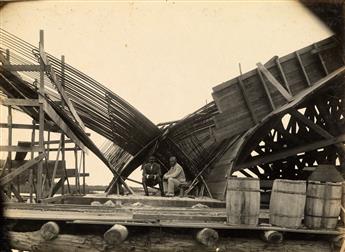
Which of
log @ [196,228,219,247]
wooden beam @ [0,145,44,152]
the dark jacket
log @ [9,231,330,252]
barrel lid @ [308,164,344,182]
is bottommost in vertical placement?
log @ [9,231,330,252]

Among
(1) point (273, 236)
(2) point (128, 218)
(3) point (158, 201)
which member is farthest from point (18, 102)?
(1) point (273, 236)

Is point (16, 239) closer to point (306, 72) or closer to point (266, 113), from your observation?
point (266, 113)

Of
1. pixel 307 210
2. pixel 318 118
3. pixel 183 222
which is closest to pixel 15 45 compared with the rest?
pixel 183 222

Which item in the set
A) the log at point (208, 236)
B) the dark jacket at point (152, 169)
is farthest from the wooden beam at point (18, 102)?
the dark jacket at point (152, 169)

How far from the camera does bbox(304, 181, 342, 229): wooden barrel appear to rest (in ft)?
27.1

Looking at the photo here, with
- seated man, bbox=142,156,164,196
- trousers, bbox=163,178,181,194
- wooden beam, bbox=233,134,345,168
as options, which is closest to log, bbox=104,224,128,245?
wooden beam, bbox=233,134,345,168

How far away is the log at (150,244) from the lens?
8219 millimetres

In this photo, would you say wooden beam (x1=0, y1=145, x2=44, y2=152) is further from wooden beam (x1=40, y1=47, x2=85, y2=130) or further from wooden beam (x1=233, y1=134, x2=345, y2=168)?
wooden beam (x1=233, y1=134, x2=345, y2=168)

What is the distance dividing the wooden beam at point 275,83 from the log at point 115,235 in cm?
596

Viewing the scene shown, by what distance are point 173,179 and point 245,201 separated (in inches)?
265

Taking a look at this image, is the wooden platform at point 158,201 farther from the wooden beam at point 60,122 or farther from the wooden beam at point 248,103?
the wooden beam at point 248,103

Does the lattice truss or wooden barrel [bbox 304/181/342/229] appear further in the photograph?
the lattice truss

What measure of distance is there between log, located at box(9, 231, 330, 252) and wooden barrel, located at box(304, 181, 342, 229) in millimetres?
439

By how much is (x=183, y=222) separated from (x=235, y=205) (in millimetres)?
1028
